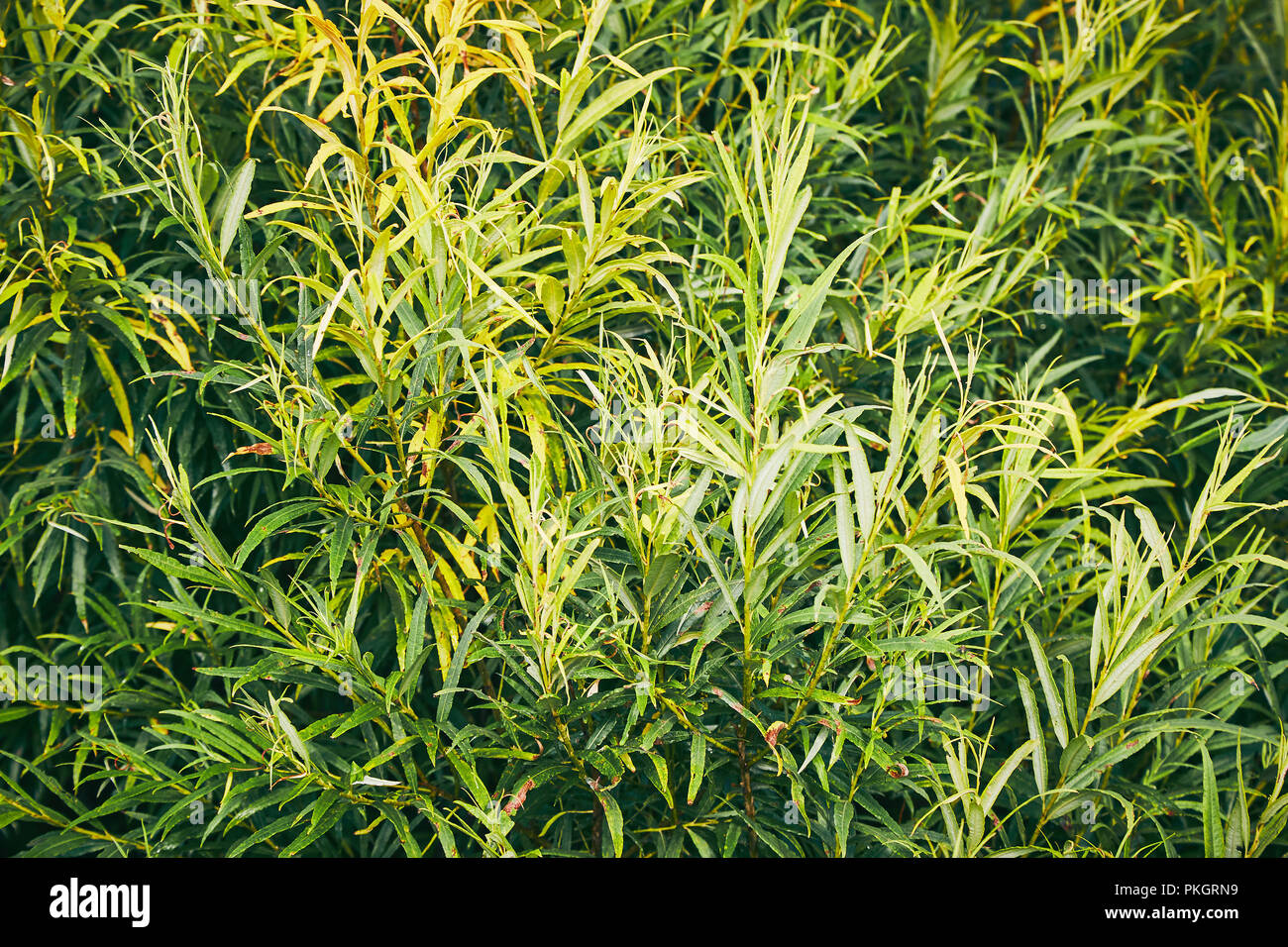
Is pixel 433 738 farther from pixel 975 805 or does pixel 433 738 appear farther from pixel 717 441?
pixel 975 805

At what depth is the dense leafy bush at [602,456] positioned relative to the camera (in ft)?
3.66

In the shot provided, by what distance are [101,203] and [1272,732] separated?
2014 mm

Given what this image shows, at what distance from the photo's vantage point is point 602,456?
1148 mm

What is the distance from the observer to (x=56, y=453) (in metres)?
1.52

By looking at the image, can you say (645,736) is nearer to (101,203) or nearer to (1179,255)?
(101,203)

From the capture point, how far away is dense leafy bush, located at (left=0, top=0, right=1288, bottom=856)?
43.9 inches

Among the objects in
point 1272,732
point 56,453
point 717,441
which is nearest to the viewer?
point 717,441

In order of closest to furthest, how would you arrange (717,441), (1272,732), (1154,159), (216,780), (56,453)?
(717,441), (216,780), (1272,732), (56,453), (1154,159)

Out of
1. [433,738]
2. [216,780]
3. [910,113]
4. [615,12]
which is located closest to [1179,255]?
[910,113]

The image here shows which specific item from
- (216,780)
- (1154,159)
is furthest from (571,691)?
(1154,159)

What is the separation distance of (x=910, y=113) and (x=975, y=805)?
1.26 meters

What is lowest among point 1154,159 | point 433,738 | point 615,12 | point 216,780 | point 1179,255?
point 216,780

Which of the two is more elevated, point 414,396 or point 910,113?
point 910,113

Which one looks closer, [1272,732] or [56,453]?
[1272,732]
